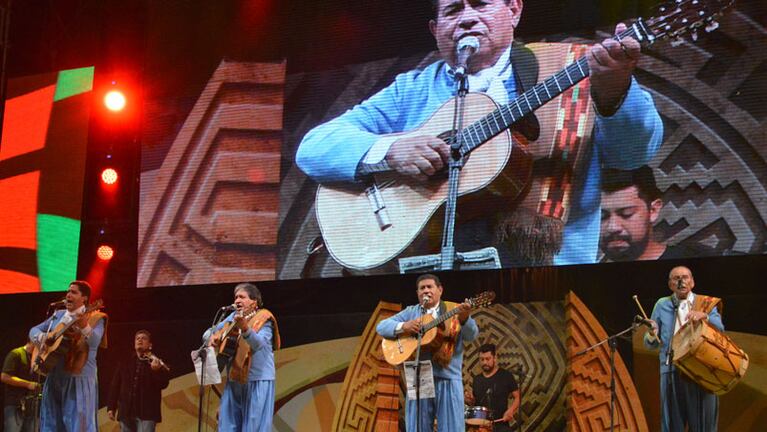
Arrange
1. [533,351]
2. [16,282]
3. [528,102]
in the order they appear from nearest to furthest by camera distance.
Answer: [533,351]
[528,102]
[16,282]

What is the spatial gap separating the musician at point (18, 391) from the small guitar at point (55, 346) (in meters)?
1.94

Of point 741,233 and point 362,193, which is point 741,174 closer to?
point 741,233

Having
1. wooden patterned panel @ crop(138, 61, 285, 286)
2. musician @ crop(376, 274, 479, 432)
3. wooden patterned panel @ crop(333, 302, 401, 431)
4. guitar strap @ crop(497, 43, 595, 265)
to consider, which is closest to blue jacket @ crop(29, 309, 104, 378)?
wooden patterned panel @ crop(138, 61, 285, 286)

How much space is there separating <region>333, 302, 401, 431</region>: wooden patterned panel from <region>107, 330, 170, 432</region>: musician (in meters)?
1.91

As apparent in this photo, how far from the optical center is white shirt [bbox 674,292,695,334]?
22.9ft

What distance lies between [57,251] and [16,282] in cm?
56

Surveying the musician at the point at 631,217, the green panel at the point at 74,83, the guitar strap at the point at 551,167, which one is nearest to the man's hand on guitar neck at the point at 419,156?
the guitar strap at the point at 551,167

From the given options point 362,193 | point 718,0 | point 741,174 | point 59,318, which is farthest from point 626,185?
point 59,318

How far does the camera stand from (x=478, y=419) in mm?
8062

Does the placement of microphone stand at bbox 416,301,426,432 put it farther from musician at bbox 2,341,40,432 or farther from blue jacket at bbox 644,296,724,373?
musician at bbox 2,341,40,432

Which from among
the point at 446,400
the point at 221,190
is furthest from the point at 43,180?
the point at 446,400

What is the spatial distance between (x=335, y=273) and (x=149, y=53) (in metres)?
3.20

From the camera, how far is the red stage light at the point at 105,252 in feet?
34.3

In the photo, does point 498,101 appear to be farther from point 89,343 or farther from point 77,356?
point 77,356
